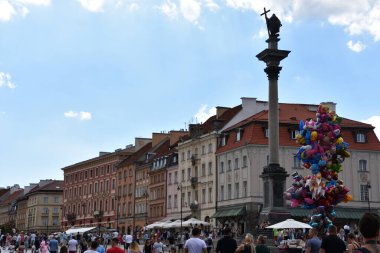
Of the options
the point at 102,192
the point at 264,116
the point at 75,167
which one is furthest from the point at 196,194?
the point at 75,167

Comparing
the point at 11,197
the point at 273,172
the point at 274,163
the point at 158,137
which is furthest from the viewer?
the point at 11,197

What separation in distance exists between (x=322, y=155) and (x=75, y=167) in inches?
3283

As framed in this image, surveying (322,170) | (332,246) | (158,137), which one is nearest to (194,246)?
(332,246)

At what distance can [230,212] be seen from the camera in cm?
5822

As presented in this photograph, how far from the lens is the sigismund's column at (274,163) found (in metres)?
32.4

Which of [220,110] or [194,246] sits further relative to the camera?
[220,110]

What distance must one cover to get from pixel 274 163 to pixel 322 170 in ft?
24.7

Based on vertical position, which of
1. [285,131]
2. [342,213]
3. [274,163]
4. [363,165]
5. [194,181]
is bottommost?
[342,213]

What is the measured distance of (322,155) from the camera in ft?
82.8

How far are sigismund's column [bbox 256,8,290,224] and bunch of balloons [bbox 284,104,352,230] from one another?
6.07 metres

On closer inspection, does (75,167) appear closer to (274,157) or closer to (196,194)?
(196,194)

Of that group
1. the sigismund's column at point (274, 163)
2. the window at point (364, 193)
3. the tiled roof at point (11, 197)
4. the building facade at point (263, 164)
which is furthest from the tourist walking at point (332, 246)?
the tiled roof at point (11, 197)

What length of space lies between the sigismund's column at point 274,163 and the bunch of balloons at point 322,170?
239 inches

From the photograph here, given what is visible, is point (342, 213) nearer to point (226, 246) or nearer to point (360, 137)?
point (360, 137)
